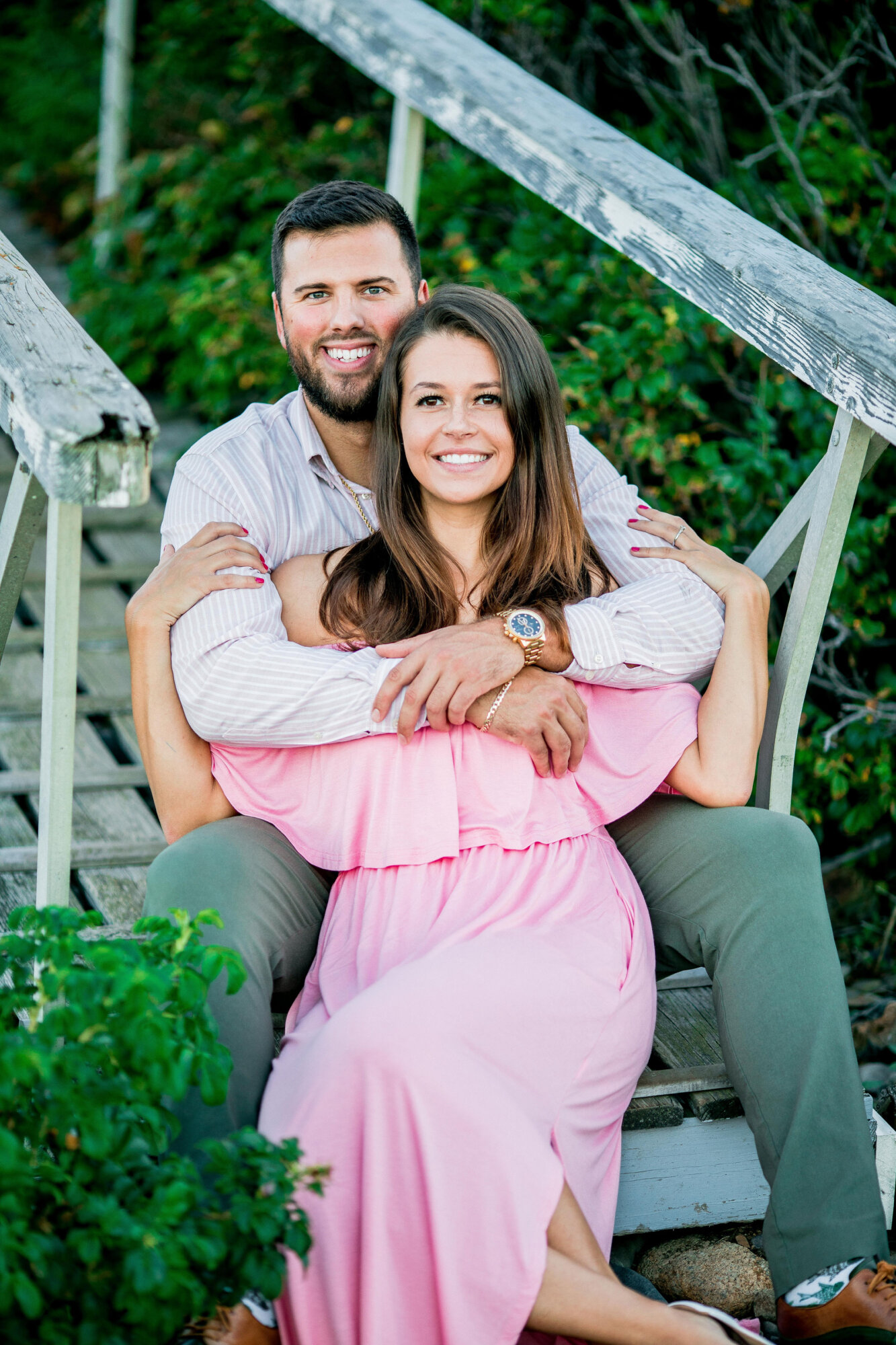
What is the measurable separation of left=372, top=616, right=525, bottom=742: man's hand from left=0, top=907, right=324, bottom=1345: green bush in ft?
2.22

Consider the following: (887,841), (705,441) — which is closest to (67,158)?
(705,441)

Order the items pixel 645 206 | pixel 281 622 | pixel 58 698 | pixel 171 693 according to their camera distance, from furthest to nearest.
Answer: pixel 645 206
pixel 281 622
pixel 171 693
pixel 58 698

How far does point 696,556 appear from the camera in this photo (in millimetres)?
2400

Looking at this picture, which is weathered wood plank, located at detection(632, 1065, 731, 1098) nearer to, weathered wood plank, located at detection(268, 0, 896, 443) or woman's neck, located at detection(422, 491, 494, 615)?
woman's neck, located at detection(422, 491, 494, 615)

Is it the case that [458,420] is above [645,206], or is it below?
below

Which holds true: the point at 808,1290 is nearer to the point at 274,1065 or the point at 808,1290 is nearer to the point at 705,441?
the point at 274,1065

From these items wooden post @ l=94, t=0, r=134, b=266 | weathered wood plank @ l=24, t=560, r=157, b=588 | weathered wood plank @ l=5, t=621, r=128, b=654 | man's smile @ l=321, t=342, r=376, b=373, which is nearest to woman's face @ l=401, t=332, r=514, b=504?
man's smile @ l=321, t=342, r=376, b=373

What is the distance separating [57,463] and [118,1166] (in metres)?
0.81

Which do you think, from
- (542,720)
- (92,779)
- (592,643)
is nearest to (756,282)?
(592,643)

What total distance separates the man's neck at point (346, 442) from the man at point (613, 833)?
0.23 feet

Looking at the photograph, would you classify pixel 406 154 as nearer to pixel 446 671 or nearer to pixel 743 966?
pixel 446 671

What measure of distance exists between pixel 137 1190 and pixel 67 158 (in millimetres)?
6073

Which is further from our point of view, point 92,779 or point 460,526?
point 92,779

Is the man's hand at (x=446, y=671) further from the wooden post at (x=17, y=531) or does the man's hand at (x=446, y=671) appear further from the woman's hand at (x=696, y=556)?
the wooden post at (x=17, y=531)
